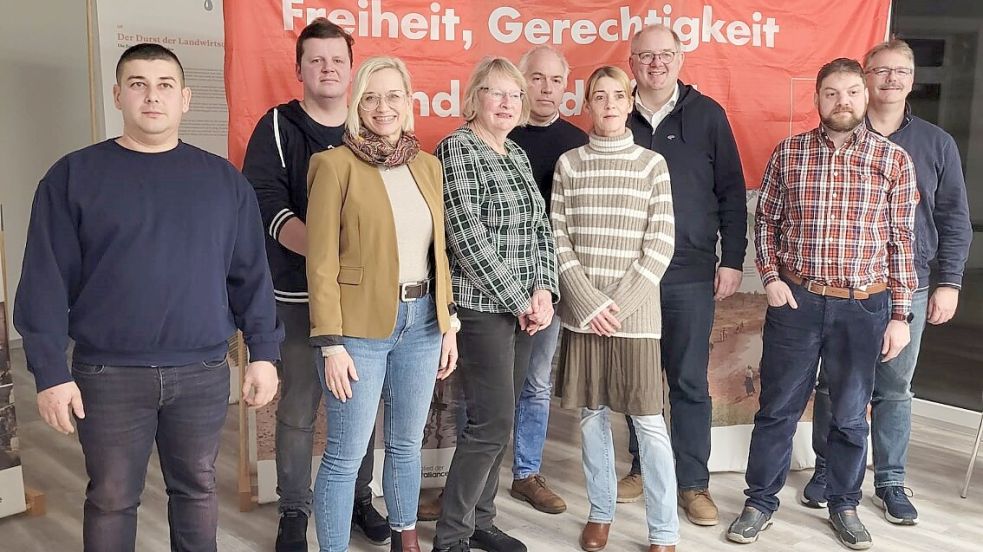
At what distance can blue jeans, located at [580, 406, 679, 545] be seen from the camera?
266 cm

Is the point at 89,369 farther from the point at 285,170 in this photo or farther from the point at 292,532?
the point at 292,532

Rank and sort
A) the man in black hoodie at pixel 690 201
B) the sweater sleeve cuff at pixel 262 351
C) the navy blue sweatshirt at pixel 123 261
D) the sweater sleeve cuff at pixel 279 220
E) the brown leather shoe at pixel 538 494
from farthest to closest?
the brown leather shoe at pixel 538 494, the man in black hoodie at pixel 690 201, the sweater sleeve cuff at pixel 279 220, the sweater sleeve cuff at pixel 262 351, the navy blue sweatshirt at pixel 123 261

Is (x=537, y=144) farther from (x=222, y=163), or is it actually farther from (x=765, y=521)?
(x=765, y=521)

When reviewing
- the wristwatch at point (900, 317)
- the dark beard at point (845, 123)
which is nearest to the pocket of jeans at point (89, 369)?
the dark beard at point (845, 123)

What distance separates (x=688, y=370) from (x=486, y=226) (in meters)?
0.98

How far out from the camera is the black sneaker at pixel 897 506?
306cm

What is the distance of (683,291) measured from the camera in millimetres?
2916

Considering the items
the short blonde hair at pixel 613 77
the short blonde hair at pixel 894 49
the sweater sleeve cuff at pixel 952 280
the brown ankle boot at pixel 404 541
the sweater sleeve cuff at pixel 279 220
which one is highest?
the short blonde hair at pixel 894 49

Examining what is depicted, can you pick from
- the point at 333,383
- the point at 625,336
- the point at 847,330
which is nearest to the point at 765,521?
the point at 847,330

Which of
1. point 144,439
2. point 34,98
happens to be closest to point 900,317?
point 144,439

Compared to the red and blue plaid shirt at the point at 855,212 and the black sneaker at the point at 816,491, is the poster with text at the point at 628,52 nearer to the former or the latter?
the black sneaker at the point at 816,491

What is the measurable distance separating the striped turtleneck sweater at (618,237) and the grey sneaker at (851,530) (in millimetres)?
959

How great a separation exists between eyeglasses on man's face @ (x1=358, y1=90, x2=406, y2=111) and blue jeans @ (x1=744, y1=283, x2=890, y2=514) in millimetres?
1375

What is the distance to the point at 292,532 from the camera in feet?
8.95
